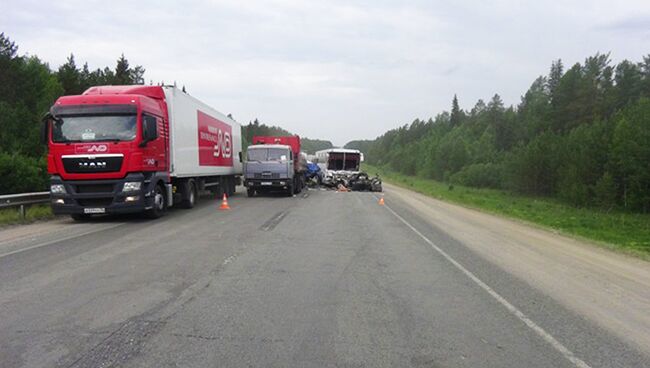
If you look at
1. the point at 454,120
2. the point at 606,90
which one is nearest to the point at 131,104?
the point at 606,90

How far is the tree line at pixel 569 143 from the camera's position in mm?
42188

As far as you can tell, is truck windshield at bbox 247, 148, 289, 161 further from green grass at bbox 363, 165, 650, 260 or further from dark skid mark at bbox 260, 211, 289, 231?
green grass at bbox 363, 165, 650, 260

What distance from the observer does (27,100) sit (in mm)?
53250

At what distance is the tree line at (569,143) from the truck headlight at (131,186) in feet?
126

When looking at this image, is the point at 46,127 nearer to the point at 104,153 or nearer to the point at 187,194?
the point at 104,153

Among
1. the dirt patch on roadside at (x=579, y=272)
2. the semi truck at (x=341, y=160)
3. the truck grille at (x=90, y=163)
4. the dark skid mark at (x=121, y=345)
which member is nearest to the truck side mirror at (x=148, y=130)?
the truck grille at (x=90, y=163)

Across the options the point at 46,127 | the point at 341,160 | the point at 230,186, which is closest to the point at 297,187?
the point at 230,186

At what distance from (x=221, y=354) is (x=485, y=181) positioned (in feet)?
255

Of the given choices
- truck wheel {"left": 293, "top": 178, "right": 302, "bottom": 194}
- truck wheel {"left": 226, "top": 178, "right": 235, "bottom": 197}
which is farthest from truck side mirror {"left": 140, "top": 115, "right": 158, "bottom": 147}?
truck wheel {"left": 293, "top": 178, "right": 302, "bottom": 194}

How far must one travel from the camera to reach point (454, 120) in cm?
13688

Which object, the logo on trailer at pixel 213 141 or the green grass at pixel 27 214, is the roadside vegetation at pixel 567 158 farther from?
the green grass at pixel 27 214

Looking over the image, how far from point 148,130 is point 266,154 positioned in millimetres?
12596

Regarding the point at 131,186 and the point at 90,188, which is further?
the point at 131,186

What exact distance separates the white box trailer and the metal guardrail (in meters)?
3.84
